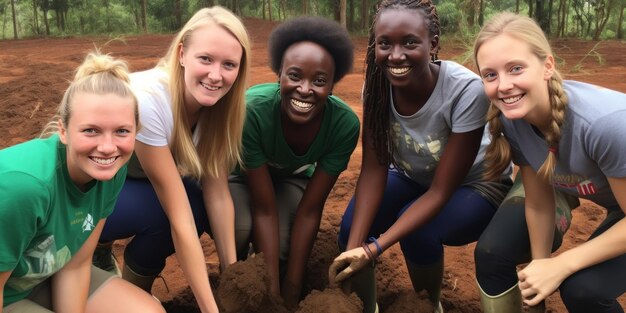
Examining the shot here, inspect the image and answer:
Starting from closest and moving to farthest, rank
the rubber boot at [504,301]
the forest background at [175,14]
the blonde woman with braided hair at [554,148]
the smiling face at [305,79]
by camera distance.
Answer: the blonde woman with braided hair at [554,148], the rubber boot at [504,301], the smiling face at [305,79], the forest background at [175,14]

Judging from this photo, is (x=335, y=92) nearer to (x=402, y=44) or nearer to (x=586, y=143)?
(x=402, y=44)

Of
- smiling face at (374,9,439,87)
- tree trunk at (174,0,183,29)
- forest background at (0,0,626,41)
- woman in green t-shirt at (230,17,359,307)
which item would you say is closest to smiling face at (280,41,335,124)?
woman in green t-shirt at (230,17,359,307)

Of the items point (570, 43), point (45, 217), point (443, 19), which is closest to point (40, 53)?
point (443, 19)

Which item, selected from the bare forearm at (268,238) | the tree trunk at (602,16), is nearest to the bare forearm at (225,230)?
the bare forearm at (268,238)

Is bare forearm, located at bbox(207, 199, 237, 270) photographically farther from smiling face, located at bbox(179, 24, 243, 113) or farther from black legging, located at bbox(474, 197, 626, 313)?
black legging, located at bbox(474, 197, 626, 313)

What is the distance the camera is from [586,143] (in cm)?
206

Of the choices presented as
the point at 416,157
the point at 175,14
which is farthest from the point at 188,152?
the point at 175,14

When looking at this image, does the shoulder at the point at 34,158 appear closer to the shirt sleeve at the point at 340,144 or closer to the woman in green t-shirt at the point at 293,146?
the woman in green t-shirt at the point at 293,146

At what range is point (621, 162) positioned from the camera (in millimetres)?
1995

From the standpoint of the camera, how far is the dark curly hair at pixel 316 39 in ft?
8.68

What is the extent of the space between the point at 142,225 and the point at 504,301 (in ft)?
4.97

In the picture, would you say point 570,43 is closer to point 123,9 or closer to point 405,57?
point 405,57

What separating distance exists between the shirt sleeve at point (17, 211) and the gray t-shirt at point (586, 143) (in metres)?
1.63

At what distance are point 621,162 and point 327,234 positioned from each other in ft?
5.81
